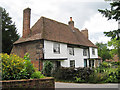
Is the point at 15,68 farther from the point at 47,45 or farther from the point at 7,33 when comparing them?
the point at 7,33

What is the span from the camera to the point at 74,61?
23.8m

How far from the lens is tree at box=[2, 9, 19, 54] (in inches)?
1163

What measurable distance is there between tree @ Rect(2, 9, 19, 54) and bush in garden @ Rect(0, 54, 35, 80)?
25.3 m

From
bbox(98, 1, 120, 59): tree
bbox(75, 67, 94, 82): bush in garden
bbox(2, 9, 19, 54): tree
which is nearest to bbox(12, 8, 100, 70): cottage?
bbox(75, 67, 94, 82): bush in garden

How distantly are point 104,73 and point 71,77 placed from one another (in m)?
3.74

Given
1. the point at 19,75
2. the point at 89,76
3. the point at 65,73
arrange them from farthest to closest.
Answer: the point at 65,73, the point at 89,76, the point at 19,75

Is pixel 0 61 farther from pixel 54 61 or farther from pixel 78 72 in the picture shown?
pixel 54 61

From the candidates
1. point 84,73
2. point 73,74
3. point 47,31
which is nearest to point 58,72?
point 73,74

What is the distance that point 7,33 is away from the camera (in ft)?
100

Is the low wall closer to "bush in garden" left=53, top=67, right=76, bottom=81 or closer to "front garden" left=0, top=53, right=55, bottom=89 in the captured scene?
"front garden" left=0, top=53, right=55, bottom=89

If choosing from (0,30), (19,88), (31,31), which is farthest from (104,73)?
(0,30)

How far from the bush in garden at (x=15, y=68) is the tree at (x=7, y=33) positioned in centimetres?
2535

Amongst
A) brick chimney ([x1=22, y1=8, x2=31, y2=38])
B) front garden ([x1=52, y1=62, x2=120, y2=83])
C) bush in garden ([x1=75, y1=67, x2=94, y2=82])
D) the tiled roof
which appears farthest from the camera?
brick chimney ([x1=22, y1=8, x2=31, y2=38])

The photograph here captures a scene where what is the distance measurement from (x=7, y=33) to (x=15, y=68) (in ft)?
89.8
